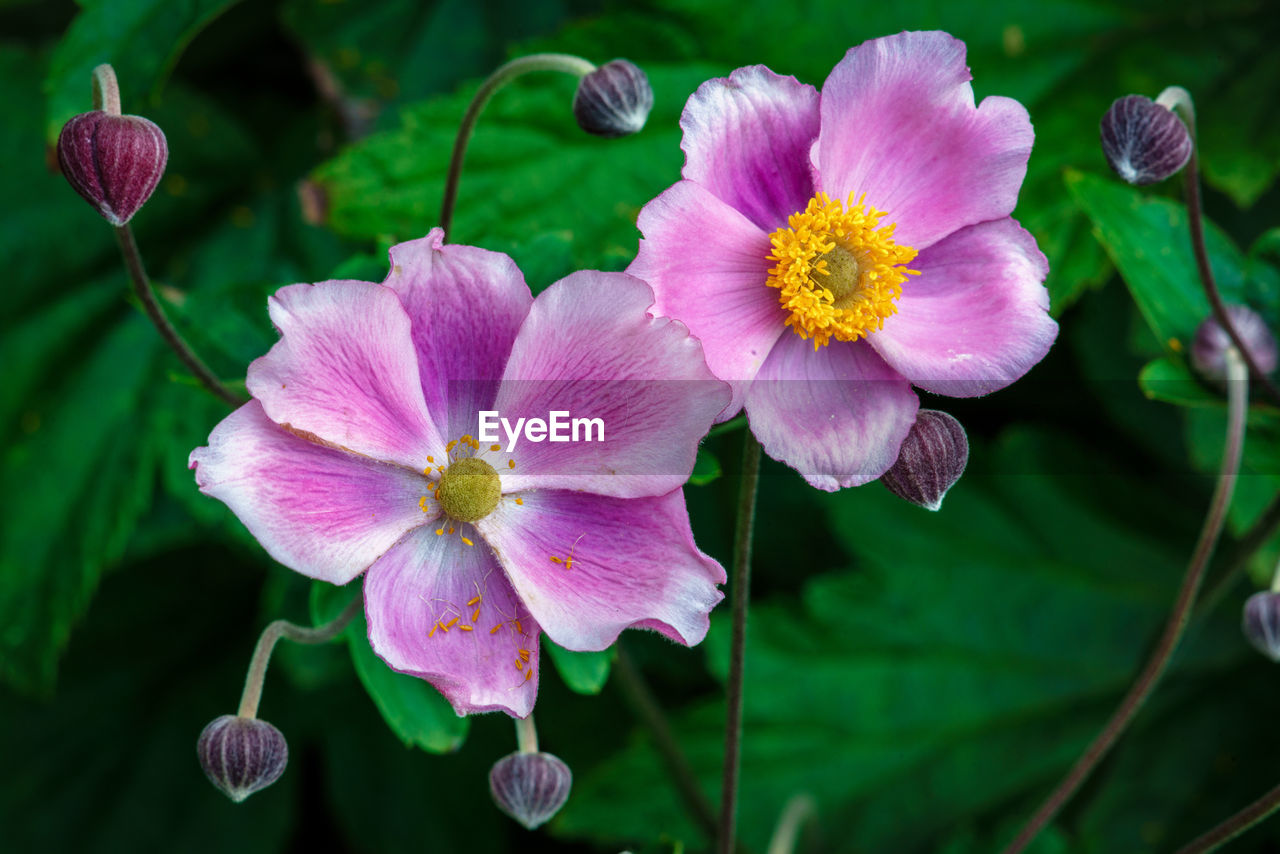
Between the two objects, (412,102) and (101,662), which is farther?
(101,662)

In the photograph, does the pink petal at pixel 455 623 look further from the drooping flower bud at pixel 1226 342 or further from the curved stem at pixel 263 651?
the drooping flower bud at pixel 1226 342

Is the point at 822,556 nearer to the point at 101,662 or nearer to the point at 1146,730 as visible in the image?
the point at 1146,730

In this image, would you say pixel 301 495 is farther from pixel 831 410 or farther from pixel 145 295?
pixel 831 410

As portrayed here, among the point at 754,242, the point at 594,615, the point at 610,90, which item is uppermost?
the point at 610,90

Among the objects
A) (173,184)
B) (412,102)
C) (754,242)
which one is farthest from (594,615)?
(173,184)

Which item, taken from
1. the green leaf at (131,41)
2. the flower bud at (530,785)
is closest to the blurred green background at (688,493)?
the green leaf at (131,41)

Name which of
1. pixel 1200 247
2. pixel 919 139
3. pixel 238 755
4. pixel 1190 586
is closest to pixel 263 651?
pixel 238 755
